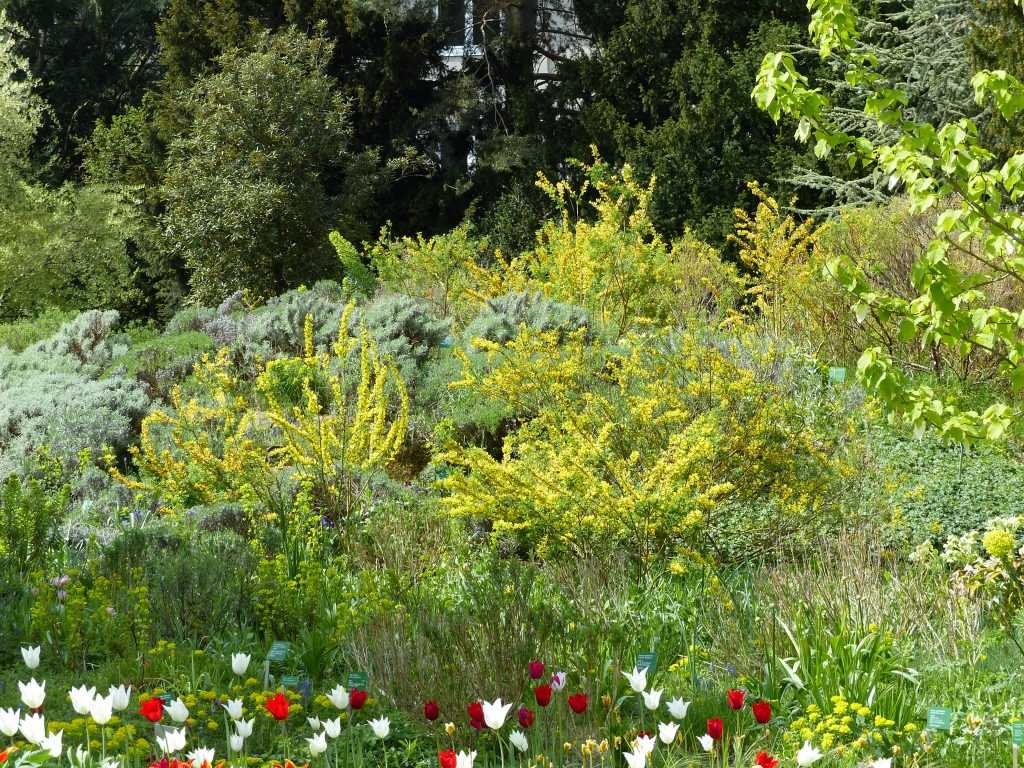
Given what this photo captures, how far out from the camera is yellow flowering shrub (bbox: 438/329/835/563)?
475cm

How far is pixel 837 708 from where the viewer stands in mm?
2861

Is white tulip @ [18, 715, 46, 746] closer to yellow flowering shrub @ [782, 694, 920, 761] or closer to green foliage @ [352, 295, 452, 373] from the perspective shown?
yellow flowering shrub @ [782, 694, 920, 761]

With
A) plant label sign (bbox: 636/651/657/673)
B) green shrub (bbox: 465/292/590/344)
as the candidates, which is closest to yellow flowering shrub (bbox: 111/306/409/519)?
green shrub (bbox: 465/292/590/344)

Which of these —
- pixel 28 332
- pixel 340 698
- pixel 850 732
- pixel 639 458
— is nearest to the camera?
pixel 340 698

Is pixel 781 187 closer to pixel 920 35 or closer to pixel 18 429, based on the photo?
pixel 920 35

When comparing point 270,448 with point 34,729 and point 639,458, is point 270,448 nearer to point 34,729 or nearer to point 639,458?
point 639,458

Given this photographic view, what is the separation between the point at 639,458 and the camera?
16.6 feet

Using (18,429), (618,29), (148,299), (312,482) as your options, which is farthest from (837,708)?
(148,299)

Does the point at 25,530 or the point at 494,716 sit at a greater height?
the point at 494,716

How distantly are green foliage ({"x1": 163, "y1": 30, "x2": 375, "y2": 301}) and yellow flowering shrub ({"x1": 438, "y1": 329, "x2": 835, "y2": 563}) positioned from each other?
8.67 metres

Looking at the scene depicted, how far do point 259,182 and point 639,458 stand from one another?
33.4 ft

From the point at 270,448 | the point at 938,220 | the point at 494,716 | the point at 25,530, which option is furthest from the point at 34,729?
the point at 270,448

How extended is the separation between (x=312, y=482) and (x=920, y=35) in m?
10.7

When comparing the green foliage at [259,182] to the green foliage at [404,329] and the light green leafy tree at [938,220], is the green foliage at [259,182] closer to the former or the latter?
the green foliage at [404,329]
